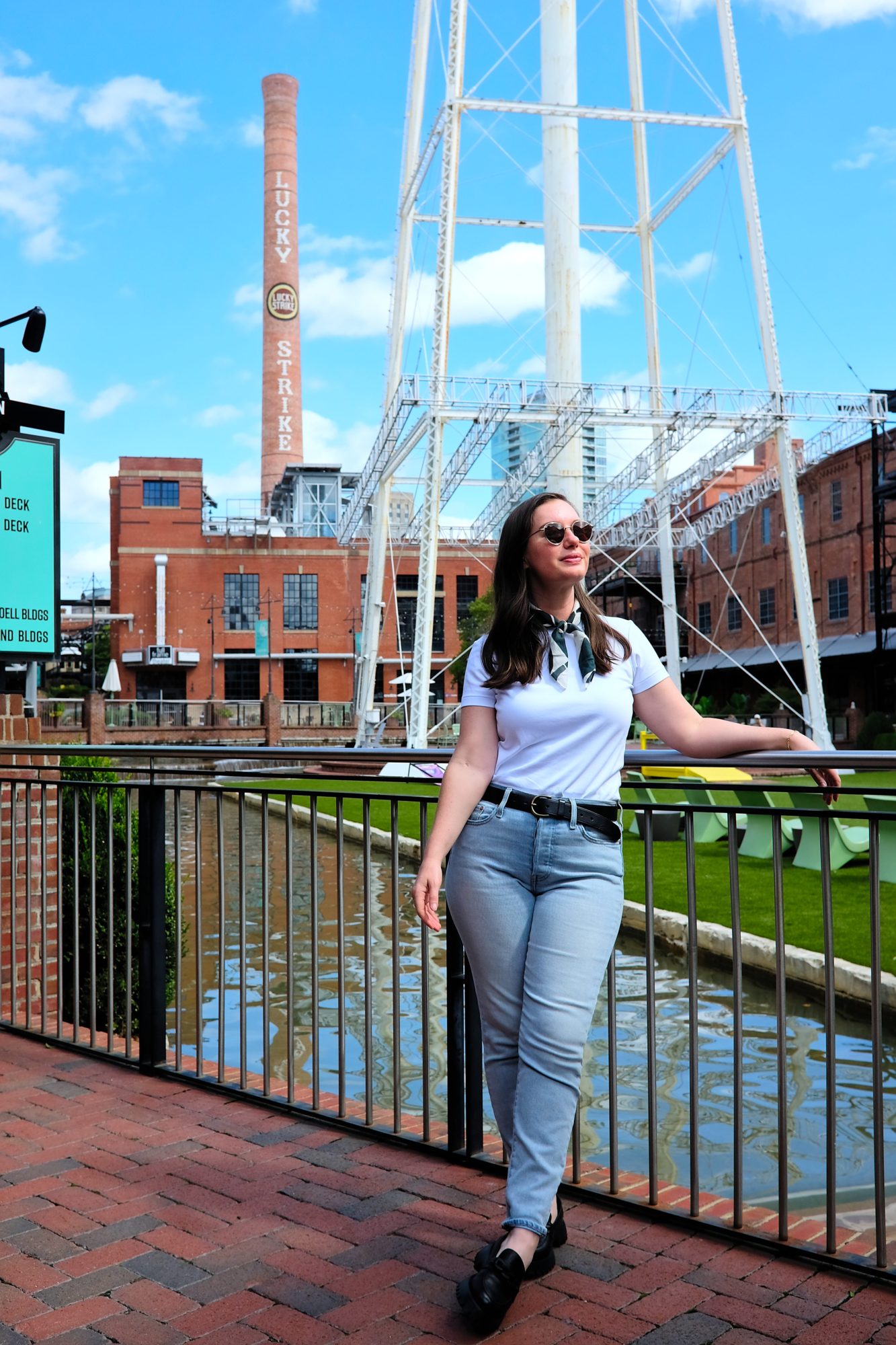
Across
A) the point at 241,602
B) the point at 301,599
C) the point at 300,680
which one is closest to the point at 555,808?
the point at 300,680

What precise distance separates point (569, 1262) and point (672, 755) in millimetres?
1331

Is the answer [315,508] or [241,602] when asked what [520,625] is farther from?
[315,508]

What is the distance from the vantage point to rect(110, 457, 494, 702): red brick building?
6228cm

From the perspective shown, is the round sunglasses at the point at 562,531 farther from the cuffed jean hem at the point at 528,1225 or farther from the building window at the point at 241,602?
the building window at the point at 241,602

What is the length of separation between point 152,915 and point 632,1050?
10.5 feet

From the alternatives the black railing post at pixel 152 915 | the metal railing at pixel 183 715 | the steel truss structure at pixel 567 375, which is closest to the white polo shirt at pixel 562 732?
the black railing post at pixel 152 915

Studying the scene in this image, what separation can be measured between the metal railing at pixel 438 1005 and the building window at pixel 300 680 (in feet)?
174

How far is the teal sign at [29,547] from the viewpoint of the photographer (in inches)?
275

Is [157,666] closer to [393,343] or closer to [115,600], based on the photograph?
[115,600]

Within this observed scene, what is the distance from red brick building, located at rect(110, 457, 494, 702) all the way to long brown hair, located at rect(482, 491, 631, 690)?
57096 mm

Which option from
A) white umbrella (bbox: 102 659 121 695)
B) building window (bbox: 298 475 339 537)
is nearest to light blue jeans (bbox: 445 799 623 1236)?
white umbrella (bbox: 102 659 121 695)

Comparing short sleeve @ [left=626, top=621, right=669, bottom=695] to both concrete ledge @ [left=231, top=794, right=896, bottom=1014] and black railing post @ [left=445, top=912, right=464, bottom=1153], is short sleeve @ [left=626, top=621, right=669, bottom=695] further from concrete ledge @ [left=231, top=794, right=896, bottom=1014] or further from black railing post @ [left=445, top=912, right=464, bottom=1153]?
concrete ledge @ [left=231, top=794, right=896, bottom=1014]

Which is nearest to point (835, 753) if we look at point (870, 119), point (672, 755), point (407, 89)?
point (672, 755)

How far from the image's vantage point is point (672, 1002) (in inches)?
316
